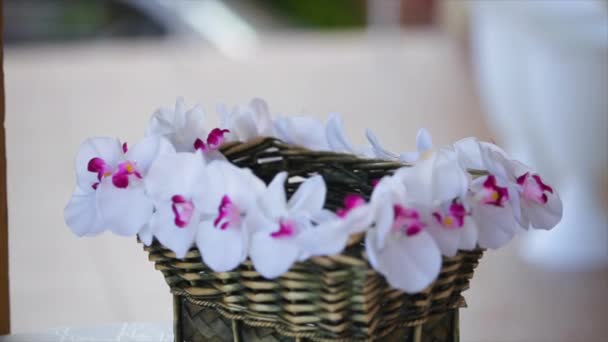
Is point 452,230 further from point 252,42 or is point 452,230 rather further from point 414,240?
point 252,42

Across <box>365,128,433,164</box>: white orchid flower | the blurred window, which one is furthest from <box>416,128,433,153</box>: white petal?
the blurred window

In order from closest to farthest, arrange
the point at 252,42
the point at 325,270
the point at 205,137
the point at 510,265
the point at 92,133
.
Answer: the point at 325,270 < the point at 205,137 < the point at 510,265 < the point at 92,133 < the point at 252,42

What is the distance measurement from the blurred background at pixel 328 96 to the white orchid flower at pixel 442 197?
0.34m

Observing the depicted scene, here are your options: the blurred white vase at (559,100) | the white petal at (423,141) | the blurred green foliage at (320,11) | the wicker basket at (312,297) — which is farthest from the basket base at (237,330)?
the blurred green foliage at (320,11)

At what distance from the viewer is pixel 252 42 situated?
441 cm

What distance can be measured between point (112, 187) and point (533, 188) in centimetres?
25

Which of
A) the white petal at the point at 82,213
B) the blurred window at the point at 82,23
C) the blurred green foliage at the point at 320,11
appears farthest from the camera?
the blurred green foliage at the point at 320,11

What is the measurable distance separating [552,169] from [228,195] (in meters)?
1.80

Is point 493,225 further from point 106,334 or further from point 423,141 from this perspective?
point 106,334

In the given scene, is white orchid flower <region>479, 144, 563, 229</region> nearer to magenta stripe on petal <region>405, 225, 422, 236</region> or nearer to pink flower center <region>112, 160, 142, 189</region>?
magenta stripe on petal <region>405, 225, 422, 236</region>

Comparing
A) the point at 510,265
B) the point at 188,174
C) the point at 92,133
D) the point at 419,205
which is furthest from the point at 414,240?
the point at 92,133

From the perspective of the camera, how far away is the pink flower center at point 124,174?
23.3 inches

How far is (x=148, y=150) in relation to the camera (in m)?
0.60

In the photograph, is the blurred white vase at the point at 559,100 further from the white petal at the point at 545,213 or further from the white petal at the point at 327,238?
the white petal at the point at 327,238
